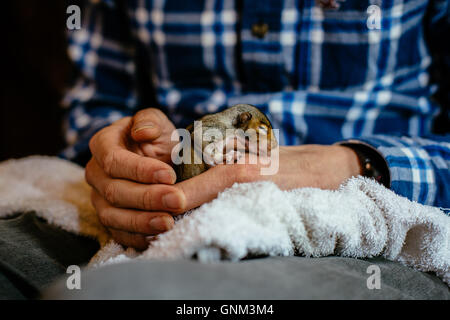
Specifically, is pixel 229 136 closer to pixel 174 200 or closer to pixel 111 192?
pixel 174 200

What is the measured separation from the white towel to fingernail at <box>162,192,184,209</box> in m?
0.03

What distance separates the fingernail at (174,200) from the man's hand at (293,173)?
0.06 feet

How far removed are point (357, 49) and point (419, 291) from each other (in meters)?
0.66

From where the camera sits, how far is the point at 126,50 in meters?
1.32

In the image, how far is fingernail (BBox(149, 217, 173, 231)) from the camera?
2.20 feet

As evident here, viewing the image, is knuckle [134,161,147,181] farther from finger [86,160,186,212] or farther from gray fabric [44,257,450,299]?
gray fabric [44,257,450,299]

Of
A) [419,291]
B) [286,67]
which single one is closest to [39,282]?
[419,291]

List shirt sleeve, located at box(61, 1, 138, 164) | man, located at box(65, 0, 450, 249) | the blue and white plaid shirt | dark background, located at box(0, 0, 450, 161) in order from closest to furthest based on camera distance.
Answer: man, located at box(65, 0, 450, 249), the blue and white plaid shirt, shirt sleeve, located at box(61, 1, 138, 164), dark background, located at box(0, 0, 450, 161)

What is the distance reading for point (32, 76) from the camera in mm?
2172

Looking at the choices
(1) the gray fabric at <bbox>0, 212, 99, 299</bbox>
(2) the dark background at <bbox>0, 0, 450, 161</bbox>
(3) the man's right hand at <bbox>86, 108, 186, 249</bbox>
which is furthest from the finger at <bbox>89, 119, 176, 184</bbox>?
(2) the dark background at <bbox>0, 0, 450, 161</bbox>

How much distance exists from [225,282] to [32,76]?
2.20 m

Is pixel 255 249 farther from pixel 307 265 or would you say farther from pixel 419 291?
pixel 419 291

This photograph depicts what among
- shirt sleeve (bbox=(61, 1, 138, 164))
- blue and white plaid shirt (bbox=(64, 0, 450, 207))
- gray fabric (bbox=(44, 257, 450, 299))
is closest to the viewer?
gray fabric (bbox=(44, 257, 450, 299))

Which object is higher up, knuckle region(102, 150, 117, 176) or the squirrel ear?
the squirrel ear
